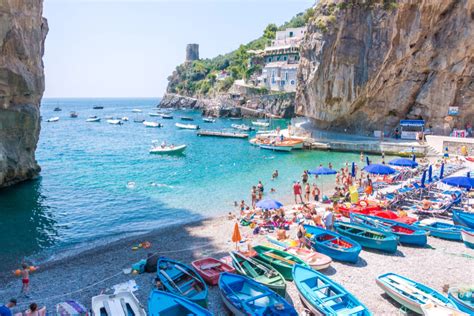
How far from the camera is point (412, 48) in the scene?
41438mm

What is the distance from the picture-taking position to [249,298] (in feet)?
35.2

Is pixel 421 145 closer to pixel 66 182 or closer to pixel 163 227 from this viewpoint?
pixel 163 227

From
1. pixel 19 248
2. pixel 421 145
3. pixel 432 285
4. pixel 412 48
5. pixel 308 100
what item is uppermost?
pixel 412 48

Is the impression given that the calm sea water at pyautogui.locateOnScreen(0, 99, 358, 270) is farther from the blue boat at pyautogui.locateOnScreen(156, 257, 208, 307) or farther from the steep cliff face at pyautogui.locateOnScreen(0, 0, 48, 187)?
the blue boat at pyautogui.locateOnScreen(156, 257, 208, 307)

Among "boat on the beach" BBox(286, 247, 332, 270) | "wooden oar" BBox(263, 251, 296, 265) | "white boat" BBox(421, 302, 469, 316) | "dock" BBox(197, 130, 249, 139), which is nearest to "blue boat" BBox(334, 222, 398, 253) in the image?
"boat on the beach" BBox(286, 247, 332, 270)

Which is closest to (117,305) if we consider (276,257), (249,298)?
(249,298)

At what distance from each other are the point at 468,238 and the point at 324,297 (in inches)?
352

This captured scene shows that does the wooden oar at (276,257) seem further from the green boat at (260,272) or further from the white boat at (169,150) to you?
the white boat at (169,150)

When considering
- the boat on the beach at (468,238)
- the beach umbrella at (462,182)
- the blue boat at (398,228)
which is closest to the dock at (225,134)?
the beach umbrella at (462,182)

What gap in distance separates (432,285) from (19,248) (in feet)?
60.4

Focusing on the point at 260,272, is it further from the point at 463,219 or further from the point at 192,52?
the point at 192,52

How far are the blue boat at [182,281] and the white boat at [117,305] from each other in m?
1.22

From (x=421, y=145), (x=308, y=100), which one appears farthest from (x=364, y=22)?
(x=421, y=145)

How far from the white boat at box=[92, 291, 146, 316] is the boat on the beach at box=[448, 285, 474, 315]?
29.5 ft
